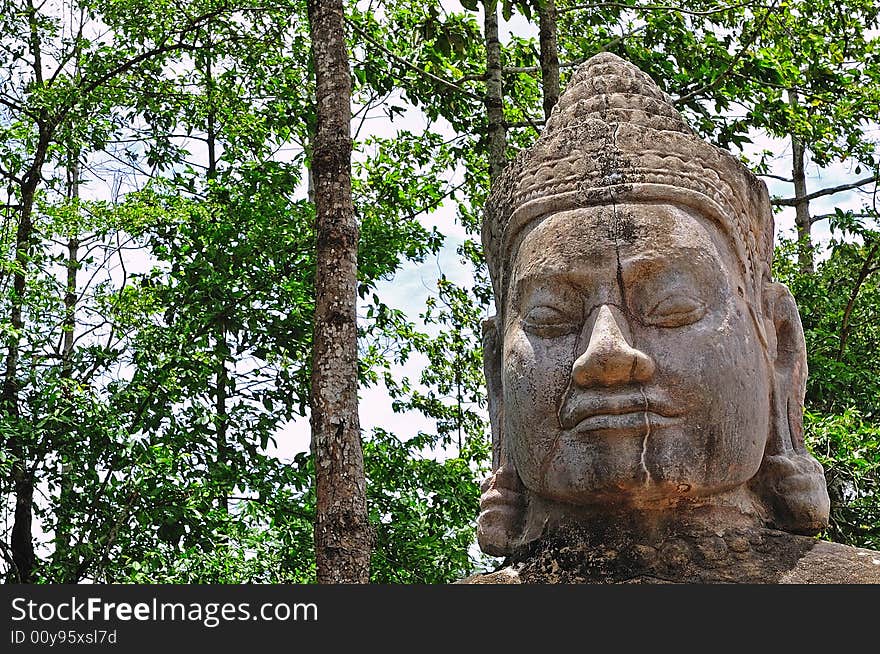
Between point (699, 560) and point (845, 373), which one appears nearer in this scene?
point (699, 560)

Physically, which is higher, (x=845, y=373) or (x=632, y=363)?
(x=845, y=373)

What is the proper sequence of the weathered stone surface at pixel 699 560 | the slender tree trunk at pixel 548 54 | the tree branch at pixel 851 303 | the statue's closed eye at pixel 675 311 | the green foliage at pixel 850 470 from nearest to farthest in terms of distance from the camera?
1. the weathered stone surface at pixel 699 560
2. the statue's closed eye at pixel 675 311
3. the green foliage at pixel 850 470
4. the slender tree trunk at pixel 548 54
5. the tree branch at pixel 851 303

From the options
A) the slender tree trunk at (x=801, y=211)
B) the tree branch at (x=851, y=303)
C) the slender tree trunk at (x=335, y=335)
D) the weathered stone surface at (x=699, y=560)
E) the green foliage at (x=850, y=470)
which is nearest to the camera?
the weathered stone surface at (x=699, y=560)

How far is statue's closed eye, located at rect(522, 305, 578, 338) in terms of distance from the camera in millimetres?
3559

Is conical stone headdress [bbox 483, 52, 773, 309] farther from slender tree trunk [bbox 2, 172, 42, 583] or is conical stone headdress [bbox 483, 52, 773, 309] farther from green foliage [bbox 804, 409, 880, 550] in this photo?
slender tree trunk [bbox 2, 172, 42, 583]

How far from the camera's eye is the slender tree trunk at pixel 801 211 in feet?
34.7

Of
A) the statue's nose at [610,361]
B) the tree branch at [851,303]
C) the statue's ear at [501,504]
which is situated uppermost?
the tree branch at [851,303]

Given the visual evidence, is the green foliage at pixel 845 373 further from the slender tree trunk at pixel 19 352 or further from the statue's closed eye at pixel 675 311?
the slender tree trunk at pixel 19 352

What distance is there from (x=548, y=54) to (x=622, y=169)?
156 inches

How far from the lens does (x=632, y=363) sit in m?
3.31

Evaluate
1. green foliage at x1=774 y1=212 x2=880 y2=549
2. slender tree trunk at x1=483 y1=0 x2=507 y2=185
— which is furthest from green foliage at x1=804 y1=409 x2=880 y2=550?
slender tree trunk at x1=483 y1=0 x2=507 y2=185

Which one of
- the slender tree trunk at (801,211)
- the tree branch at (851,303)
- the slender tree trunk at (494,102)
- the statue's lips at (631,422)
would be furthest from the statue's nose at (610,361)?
the slender tree trunk at (801,211)

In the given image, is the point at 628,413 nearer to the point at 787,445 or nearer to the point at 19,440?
the point at 787,445

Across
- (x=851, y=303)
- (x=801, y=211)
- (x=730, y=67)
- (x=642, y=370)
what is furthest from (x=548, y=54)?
(x=801, y=211)
